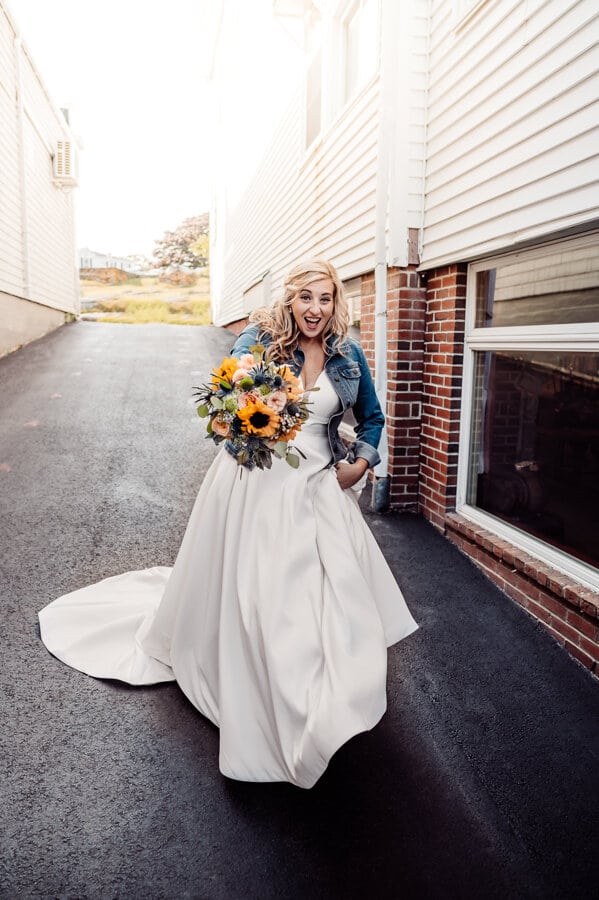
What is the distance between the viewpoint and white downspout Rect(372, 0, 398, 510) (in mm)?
5262

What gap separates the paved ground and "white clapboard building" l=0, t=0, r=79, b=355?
8.73 metres

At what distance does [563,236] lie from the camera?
3639 mm

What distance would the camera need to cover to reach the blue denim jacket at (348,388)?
291 cm

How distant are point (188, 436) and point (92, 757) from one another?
5353mm

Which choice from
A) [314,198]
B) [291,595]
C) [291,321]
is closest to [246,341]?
[291,321]

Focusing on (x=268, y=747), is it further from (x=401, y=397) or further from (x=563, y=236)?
(x=401, y=397)

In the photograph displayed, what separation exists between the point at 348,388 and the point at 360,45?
5525mm

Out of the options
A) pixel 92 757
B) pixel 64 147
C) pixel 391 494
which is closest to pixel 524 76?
pixel 391 494

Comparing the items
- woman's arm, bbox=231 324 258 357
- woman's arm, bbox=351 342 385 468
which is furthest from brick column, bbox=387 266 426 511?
woman's arm, bbox=231 324 258 357

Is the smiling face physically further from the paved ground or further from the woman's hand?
the paved ground

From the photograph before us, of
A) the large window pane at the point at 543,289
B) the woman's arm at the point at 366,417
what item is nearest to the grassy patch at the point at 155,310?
the large window pane at the point at 543,289

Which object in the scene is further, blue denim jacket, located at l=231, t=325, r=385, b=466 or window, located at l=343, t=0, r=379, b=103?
window, located at l=343, t=0, r=379, b=103

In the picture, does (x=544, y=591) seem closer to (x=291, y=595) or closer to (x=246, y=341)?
(x=291, y=595)

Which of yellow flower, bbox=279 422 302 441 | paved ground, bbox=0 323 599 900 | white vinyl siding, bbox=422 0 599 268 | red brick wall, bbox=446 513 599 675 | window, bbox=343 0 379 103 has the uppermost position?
window, bbox=343 0 379 103
